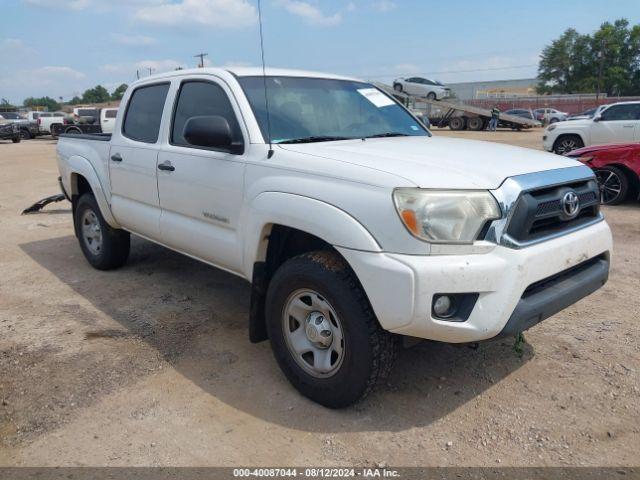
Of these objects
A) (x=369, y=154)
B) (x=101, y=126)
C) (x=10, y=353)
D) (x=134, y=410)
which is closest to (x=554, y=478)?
(x=369, y=154)

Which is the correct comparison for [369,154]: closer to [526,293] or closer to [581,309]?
[526,293]

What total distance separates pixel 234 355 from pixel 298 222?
1304 mm

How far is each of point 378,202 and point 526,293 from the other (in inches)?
35.4

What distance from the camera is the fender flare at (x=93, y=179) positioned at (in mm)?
5148

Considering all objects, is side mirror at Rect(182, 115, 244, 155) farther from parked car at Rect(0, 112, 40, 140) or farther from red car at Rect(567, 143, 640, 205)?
parked car at Rect(0, 112, 40, 140)

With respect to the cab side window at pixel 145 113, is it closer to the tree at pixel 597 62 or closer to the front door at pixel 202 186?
the front door at pixel 202 186

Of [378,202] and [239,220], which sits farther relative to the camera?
[239,220]

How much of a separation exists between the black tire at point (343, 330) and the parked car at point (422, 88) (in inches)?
1326

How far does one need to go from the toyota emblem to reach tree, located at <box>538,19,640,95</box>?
7798cm

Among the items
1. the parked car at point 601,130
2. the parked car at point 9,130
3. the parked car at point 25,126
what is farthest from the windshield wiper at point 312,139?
the parked car at point 25,126

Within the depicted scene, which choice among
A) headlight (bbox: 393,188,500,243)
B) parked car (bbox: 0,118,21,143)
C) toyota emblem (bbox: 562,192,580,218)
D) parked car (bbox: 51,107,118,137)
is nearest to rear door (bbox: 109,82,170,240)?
headlight (bbox: 393,188,500,243)

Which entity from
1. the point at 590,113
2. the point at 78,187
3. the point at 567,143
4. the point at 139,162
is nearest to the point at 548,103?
the point at 590,113

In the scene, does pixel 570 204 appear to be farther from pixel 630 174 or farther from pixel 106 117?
pixel 106 117

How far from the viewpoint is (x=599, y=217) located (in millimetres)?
3369
